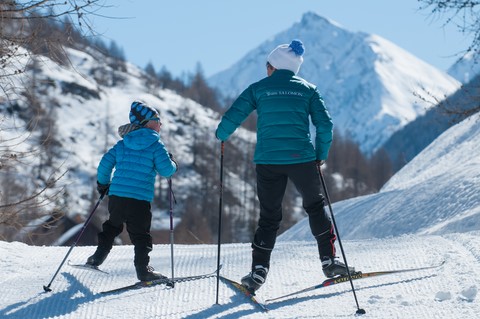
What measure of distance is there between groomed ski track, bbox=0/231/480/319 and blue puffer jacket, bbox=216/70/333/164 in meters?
1.23

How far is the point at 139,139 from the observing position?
5559 mm

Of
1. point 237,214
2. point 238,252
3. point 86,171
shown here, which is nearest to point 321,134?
point 238,252

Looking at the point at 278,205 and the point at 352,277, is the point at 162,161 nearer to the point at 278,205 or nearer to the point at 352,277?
the point at 278,205

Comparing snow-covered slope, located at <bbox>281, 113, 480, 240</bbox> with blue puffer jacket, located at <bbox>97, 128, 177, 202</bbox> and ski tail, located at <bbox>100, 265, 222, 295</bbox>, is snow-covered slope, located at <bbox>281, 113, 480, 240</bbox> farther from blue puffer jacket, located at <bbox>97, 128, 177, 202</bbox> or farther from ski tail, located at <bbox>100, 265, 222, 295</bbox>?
blue puffer jacket, located at <bbox>97, 128, 177, 202</bbox>

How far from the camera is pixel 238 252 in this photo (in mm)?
7441

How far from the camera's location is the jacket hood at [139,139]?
5.55 meters

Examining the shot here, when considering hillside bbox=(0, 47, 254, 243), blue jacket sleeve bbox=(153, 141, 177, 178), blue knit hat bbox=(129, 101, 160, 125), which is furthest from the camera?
hillside bbox=(0, 47, 254, 243)

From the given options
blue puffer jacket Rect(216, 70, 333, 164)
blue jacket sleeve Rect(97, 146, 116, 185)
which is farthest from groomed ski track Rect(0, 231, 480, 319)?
blue puffer jacket Rect(216, 70, 333, 164)

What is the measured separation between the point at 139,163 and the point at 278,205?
→ 1373 millimetres

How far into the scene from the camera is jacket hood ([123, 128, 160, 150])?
5.55m

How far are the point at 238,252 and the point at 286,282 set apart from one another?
1.85m

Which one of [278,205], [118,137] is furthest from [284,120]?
[118,137]

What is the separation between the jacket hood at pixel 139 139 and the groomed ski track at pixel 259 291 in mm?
1325

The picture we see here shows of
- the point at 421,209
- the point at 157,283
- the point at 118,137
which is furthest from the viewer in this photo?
the point at 118,137
